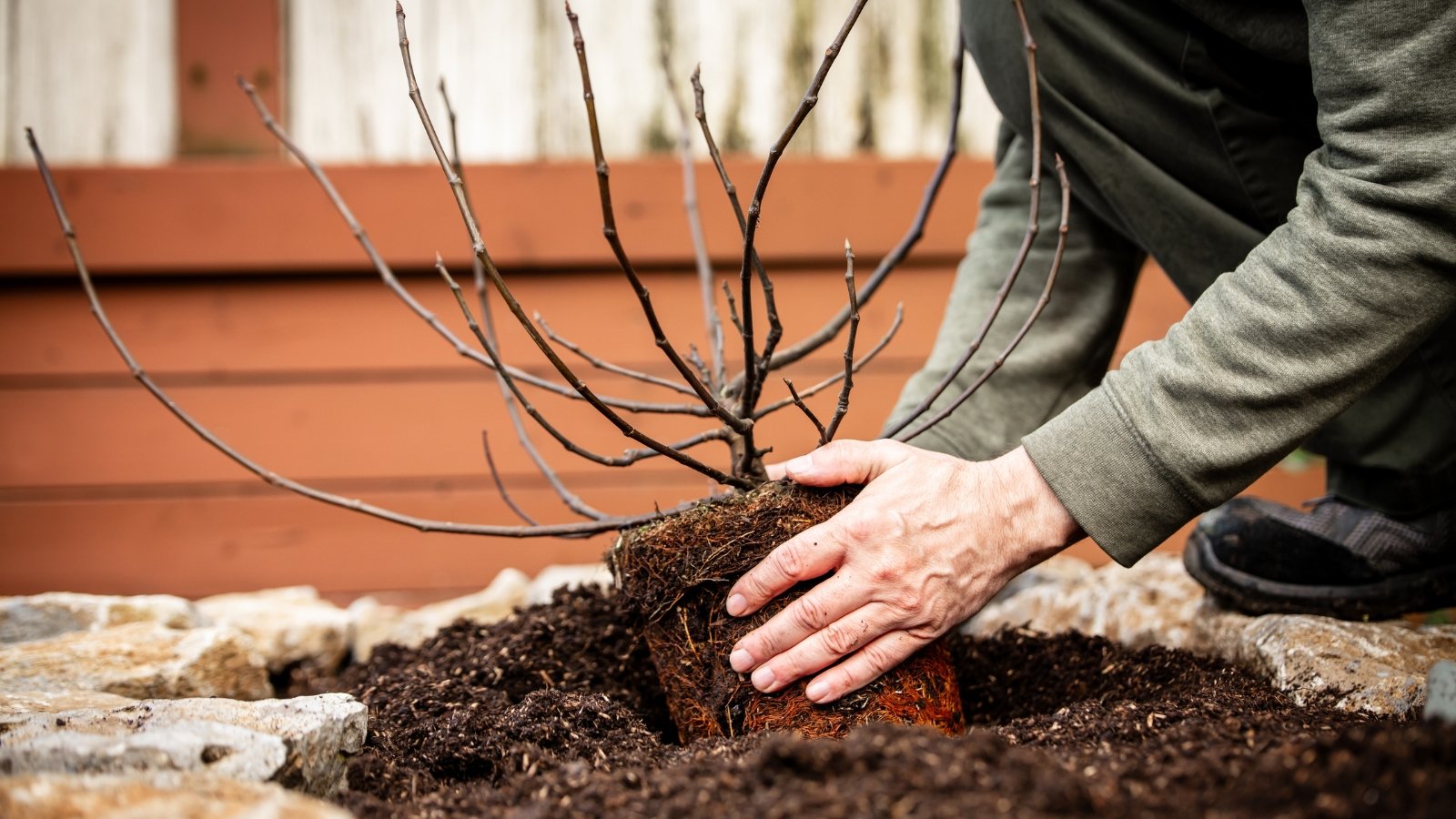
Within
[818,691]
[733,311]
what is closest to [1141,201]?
[733,311]

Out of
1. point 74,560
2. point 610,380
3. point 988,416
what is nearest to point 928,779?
point 988,416

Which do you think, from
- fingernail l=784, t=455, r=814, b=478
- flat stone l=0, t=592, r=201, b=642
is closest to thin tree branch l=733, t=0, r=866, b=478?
fingernail l=784, t=455, r=814, b=478

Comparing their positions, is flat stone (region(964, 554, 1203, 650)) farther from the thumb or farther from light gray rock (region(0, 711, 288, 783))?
light gray rock (region(0, 711, 288, 783))

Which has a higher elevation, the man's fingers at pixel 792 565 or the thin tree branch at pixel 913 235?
the thin tree branch at pixel 913 235

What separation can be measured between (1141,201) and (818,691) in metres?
1.03

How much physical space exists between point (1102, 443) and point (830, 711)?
450 millimetres

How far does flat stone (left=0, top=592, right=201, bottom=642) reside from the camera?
1903mm

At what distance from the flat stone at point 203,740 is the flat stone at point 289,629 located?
0.89 meters

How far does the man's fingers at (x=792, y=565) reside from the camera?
1.19m

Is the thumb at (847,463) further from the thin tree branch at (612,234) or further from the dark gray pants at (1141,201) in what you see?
the dark gray pants at (1141,201)

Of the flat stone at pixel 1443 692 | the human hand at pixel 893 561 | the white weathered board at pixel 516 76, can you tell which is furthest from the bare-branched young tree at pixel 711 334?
the white weathered board at pixel 516 76

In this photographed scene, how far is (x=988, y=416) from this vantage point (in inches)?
66.6

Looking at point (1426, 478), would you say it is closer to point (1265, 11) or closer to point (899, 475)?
point (1265, 11)

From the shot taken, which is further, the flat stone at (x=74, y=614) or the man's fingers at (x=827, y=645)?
the flat stone at (x=74, y=614)
